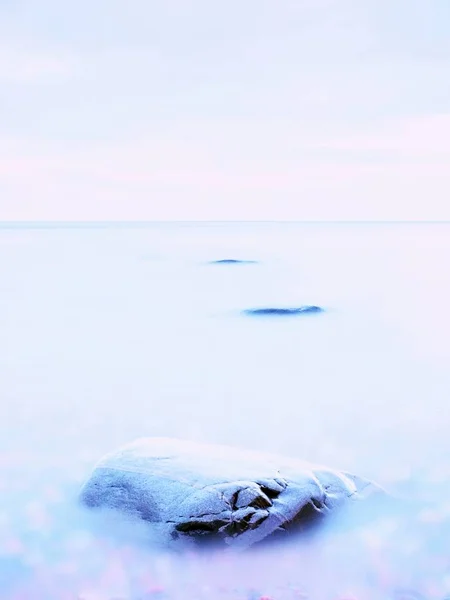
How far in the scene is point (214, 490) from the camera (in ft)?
12.9

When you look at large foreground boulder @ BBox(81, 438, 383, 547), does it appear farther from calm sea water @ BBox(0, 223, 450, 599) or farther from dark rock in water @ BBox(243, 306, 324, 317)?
dark rock in water @ BBox(243, 306, 324, 317)

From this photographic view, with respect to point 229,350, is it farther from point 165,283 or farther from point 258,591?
point 165,283

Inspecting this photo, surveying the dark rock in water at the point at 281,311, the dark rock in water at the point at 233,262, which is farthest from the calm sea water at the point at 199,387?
the dark rock in water at the point at 233,262

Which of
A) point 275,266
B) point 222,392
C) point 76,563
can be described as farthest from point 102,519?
point 275,266

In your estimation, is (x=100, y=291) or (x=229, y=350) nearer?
(x=229, y=350)

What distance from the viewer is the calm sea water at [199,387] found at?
5.00 meters

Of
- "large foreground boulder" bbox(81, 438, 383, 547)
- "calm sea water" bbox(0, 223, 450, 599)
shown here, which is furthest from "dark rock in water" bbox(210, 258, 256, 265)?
"large foreground boulder" bbox(81, 438, 383, 547)

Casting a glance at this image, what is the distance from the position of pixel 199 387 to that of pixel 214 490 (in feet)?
14.9

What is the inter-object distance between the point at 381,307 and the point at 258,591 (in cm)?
1240

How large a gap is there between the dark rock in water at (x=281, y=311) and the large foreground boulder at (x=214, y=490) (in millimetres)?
8649

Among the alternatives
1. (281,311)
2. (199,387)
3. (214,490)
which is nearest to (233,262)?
(281,311)

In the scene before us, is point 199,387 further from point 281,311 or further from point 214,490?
point 281,311

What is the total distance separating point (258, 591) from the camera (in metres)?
3.75

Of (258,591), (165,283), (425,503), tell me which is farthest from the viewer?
(165,283)
